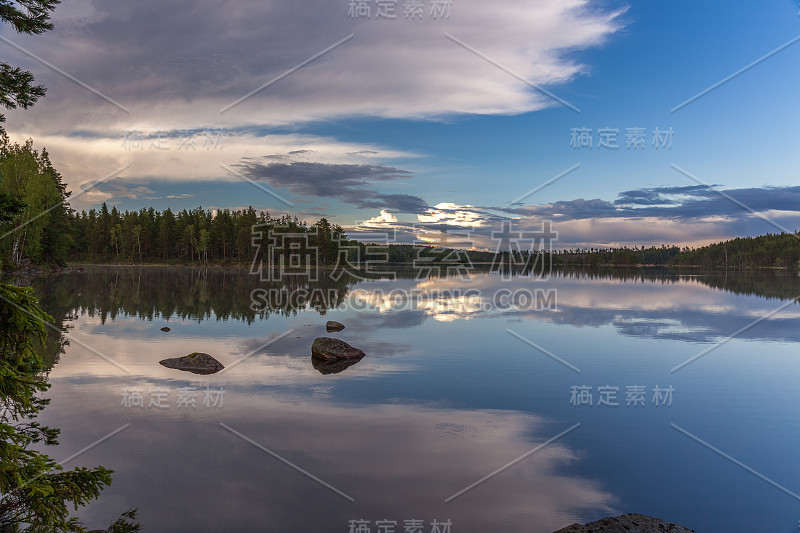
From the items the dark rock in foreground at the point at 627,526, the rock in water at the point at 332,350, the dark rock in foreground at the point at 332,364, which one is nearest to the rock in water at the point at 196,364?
the dark rock in foreground at the point at 332,364

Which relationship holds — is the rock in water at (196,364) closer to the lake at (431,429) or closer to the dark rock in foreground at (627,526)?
the lake at (431,429)

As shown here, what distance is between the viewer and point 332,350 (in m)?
25.0

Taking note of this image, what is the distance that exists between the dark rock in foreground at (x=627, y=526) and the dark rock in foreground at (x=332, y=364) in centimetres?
1510

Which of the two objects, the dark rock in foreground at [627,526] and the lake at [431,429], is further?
the lake at [431,429]

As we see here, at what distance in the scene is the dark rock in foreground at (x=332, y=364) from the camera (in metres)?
23.1

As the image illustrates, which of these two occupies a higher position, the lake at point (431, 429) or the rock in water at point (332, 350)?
the rock in water at point (332, 350)

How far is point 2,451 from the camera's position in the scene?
6.88m

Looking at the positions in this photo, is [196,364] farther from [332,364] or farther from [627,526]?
[627,526]

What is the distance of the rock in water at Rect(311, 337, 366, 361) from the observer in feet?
81.6

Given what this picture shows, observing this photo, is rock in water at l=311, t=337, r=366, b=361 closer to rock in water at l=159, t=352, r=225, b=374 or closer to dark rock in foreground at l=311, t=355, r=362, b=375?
dark rock in foreground at l=311, t=355, r=362, b=375

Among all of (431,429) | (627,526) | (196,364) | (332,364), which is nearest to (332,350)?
(332,364)

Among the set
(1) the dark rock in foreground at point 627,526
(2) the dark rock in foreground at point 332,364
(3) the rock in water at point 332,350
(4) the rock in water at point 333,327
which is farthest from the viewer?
(4) the rock in water at point 333,327

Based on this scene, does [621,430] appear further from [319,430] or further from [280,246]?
[280,246]

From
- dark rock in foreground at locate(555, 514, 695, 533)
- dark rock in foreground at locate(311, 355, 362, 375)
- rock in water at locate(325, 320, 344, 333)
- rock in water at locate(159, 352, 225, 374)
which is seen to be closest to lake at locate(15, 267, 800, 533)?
dark rock in foreground at locate(311, 355, 362, 375)
